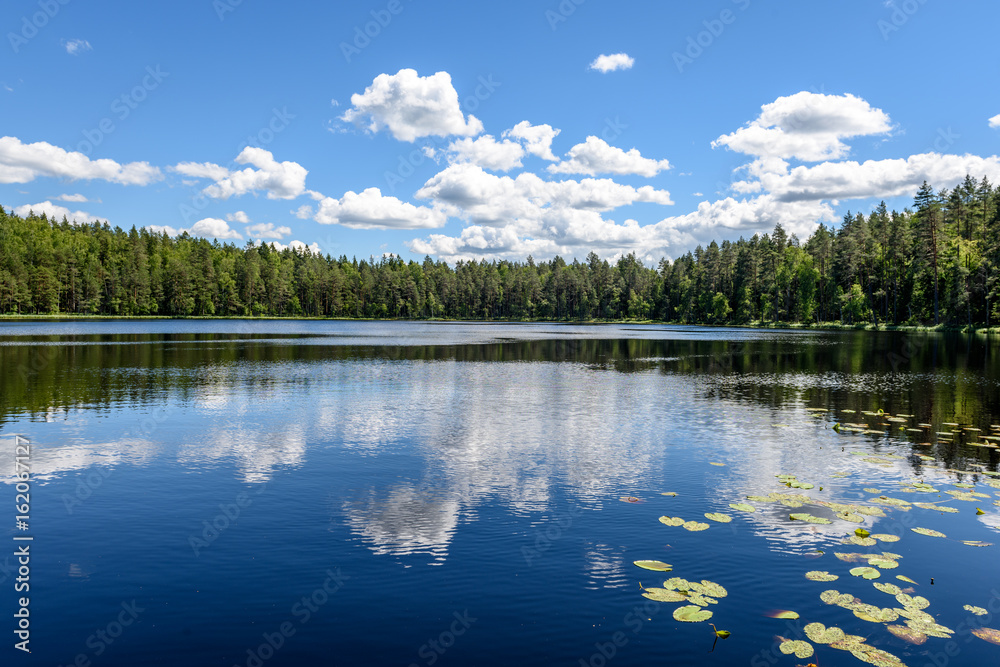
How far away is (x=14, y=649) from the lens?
33.7 feet

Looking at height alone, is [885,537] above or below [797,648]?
above

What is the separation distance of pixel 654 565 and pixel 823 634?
12.0 feet

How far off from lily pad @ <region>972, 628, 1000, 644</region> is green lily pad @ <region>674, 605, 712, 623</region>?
16.0 ft

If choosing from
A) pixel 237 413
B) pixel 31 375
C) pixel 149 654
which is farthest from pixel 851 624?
pixel 31 375

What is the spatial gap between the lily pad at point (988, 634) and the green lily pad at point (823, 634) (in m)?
2.67

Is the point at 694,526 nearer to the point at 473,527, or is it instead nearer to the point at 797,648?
the point at 797,648

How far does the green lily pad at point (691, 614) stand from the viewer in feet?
Answer: 36.7

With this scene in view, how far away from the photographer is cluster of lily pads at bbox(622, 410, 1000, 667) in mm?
10508

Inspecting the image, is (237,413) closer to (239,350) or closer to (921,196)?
(239,350)

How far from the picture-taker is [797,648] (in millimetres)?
10242

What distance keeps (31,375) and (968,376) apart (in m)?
79.2

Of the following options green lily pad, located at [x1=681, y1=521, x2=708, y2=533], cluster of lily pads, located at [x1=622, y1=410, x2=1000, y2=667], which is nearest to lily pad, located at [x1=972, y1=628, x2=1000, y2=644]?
cluster of lily pads, located at [x1=622, y1=410, x2=1000, y2=667]

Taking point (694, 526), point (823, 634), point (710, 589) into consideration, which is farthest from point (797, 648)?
point (694, 526)

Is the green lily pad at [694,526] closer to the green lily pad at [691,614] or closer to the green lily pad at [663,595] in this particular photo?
the green lily pad at [663,595]
